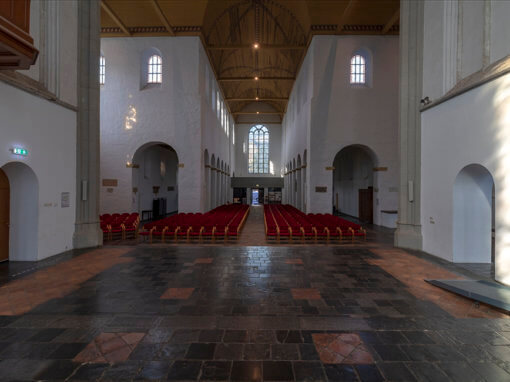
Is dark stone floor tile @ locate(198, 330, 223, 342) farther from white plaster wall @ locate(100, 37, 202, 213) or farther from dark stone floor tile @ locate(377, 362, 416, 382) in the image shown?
white plaster wall @ locate(100, 37, 202, 213)

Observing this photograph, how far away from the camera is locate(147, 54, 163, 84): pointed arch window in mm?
16656

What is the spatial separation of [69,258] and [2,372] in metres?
5.42

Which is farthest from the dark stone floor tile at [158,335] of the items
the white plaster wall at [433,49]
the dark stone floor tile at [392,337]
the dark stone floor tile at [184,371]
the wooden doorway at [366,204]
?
the wooden doorway at [366,204]

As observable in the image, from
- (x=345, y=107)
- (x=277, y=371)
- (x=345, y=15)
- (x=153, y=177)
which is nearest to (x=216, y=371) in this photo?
(x=277, y=371)

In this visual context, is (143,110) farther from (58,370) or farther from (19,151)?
(58,370)

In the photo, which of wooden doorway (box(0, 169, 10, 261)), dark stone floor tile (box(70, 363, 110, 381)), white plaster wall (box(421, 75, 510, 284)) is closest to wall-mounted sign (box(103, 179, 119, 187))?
wooden doorway (box(0, 169, 10, 261))

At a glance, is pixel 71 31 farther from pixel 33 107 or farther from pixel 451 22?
pixel 451 22

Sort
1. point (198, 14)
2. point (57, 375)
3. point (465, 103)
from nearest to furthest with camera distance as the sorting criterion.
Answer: point (57, 375)
point (465, 103)
point (198, 14)

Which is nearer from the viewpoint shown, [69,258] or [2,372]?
[2,372]

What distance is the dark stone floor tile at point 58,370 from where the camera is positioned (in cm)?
284

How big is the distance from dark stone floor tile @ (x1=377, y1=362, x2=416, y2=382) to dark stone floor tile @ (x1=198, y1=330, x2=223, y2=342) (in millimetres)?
1994

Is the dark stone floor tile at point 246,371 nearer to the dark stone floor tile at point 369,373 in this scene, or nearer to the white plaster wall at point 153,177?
the dark stone floor tile at point 369,373

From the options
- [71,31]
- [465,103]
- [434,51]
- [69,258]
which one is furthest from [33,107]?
[434,51]

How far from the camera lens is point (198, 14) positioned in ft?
49.8
